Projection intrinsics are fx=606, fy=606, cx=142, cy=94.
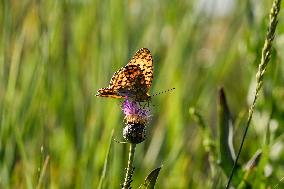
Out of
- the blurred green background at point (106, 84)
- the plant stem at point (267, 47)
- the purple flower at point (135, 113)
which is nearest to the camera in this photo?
the plant stem at point (267, 47)

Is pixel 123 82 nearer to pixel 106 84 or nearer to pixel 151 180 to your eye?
pixel 151 180

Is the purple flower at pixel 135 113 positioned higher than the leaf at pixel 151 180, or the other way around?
the purple flower at pixel 135 113

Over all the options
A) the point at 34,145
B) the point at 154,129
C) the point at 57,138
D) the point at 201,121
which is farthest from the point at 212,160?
the point at 154,129

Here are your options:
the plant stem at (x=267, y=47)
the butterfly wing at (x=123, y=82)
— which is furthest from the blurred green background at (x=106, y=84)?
the plant stem at (x=267, y=47)

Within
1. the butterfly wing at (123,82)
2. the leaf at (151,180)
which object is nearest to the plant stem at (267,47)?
the leaf at (151,180)

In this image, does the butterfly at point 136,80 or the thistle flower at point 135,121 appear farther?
the butterfly at point 136,80

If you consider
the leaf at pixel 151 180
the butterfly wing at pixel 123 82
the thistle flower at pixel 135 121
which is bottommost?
the leaf at pixel 151 180

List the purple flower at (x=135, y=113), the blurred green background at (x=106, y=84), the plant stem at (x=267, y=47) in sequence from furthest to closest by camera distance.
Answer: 1. the blurred green background at (x=106, y=84)
2. the purple flower at (x=135, y=113)
3. the plant stem at (x=267, y=47)

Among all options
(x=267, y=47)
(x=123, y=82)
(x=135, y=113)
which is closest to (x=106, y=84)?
(x=123, y=82)

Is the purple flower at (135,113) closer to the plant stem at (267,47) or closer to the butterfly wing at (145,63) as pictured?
the butterfly wing at (145,63)
